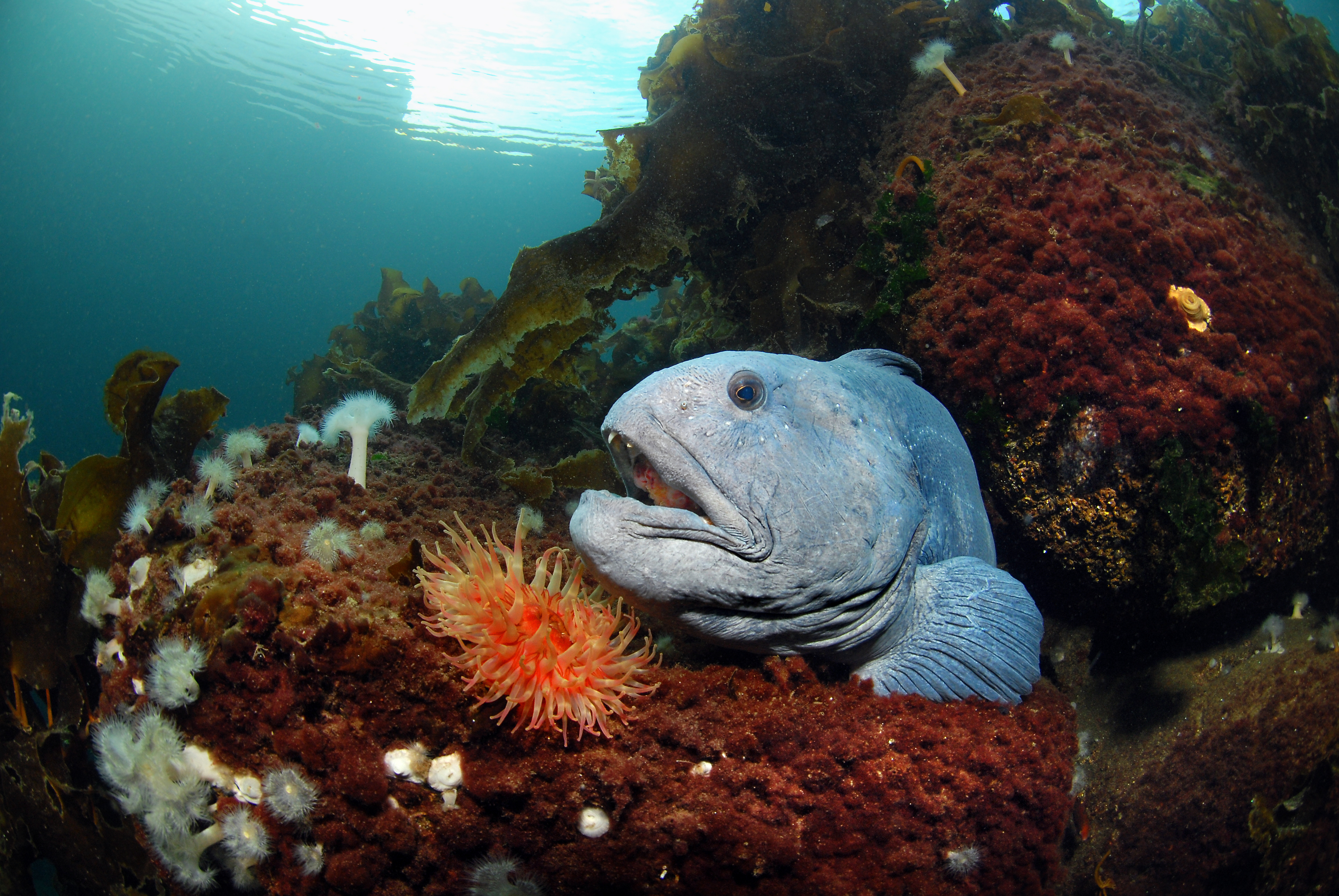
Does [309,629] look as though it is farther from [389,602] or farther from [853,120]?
[853,120]

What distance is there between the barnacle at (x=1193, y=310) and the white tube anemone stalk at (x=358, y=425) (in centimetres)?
509

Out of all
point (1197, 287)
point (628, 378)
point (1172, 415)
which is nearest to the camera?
point (1172, 415)

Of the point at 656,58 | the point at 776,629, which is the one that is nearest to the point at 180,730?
the point at 776,629

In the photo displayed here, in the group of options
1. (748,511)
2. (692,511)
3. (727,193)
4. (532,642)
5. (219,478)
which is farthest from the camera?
(727,193)

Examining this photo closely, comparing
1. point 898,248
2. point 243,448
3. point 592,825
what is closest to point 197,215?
point 243,448

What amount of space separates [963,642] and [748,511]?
1.23 meters

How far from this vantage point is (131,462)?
11.5 ft

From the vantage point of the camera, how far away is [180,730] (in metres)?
2.08

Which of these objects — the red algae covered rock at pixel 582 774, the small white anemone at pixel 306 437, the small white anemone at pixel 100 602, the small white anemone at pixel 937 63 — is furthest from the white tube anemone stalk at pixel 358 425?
the small white anemone at pixel 937 63

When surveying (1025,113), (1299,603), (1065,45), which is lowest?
(1299,603)

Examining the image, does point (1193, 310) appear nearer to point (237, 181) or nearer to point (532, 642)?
point (532, 642)

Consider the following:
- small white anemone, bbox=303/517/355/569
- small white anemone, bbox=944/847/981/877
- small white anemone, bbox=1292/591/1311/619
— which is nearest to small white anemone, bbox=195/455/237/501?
small white anemone, bbox=303/517/355/569

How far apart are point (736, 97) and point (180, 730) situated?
5.13 m

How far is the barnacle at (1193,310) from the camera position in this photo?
10.7ft
